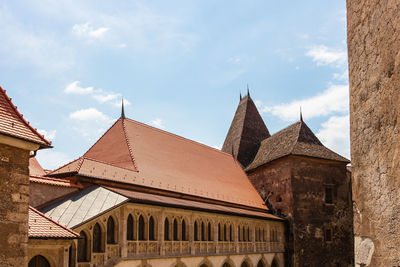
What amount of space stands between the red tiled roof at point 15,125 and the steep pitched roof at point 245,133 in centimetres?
2682

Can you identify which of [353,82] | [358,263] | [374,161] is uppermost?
[353,82]

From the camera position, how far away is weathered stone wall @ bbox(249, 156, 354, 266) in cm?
2691

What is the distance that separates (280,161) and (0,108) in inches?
910

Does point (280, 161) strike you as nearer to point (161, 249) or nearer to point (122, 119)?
point (122, 119)

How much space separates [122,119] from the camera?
23.5 meters

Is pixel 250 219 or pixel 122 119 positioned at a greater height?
pixel 122 119

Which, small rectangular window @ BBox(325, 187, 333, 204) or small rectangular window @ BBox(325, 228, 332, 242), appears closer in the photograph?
small rectangular window @ BBox(325, 228, 332, 242)

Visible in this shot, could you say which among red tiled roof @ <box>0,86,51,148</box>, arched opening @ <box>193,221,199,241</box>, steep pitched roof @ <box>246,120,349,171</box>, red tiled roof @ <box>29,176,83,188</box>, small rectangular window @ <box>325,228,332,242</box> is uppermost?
steep pitched roof @ <box>246,120,349,171</box>

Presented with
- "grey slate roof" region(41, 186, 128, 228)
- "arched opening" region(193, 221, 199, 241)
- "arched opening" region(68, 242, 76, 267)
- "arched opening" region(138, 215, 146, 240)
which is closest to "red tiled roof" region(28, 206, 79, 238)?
"arched opening" region(68, 242, 76, 267)

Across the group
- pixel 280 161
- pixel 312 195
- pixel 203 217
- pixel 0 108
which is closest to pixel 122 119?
pixel 203 217

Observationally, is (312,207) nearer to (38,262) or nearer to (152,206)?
(152,206)

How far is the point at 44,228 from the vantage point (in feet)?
35.7

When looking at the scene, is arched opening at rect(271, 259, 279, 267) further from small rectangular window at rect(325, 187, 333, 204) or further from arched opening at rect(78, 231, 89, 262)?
arched opening at rect(78, 231, 89, 262)

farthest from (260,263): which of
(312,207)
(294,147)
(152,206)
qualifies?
(152,206)
